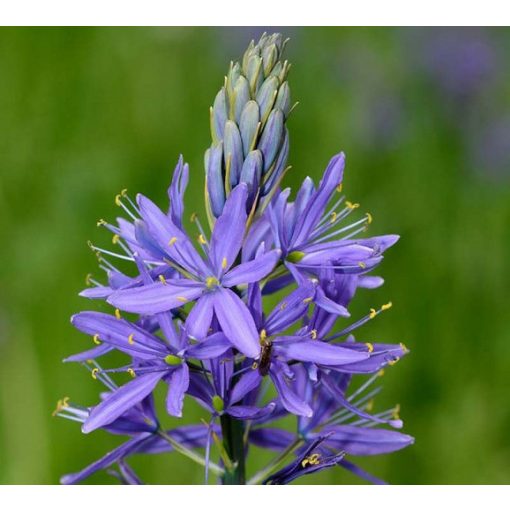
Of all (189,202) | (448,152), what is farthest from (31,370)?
(448,152)

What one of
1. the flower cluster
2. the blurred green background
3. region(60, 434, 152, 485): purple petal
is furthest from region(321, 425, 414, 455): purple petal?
the blurred green background

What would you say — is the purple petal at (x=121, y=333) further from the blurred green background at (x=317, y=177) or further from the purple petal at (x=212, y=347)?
the blurred green background at (x=317, y=177)

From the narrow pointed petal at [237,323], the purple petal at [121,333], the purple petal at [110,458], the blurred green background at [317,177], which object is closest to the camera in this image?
the narrow pointed petal at [237,323]

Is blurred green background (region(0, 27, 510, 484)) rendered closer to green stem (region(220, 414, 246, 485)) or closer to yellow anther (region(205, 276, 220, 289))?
green stem (region(220, 414, 246, 485))

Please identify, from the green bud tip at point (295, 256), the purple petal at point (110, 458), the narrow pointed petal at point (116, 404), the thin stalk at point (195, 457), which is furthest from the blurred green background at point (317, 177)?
the green bud tip at point (295, 256)

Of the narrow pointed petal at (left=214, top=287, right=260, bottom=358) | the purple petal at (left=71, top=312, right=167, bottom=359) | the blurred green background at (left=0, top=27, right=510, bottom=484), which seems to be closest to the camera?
the narrow pointed petal at (left=214, top=287, right=260, bottom=358)
